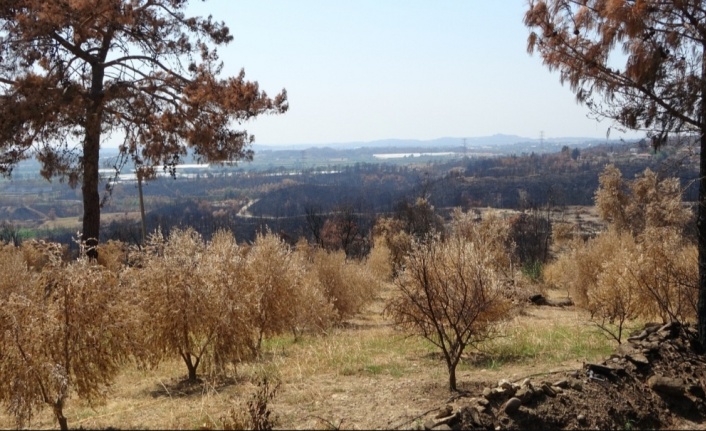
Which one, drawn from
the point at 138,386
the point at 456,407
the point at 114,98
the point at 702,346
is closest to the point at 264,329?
the point at 138,386

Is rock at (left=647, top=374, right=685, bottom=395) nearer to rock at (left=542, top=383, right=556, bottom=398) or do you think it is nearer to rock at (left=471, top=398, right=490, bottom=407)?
rock at (left=542, top=383, right=556, bottom=398)

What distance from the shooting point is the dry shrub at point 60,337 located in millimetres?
5996

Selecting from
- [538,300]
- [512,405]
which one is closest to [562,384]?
[512,405]

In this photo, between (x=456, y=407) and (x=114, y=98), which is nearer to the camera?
(x=456, y=407)

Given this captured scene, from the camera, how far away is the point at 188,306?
27.9 ft

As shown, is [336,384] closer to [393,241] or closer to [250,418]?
[250,418]

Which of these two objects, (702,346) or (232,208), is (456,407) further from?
(232,208)

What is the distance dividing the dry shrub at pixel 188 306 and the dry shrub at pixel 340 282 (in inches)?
372

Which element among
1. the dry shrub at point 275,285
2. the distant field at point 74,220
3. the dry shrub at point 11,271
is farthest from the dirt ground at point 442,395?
the distant field at point 74,220

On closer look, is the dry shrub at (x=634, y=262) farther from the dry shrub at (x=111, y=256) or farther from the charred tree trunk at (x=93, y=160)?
the charred tree trunk at (x=93, y=160)

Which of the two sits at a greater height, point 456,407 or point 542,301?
point 456,407

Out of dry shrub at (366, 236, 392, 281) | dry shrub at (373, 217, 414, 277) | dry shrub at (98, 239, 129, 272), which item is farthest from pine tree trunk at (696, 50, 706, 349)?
dry shrub at (373, 217, 414, 277)

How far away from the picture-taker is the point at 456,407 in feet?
21.1

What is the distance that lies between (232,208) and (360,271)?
241 feet
